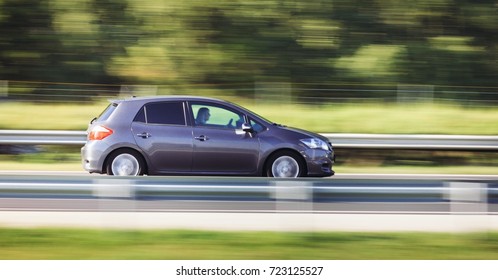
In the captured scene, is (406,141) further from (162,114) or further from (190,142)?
(162,114)

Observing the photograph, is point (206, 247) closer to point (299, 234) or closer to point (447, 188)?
point (299, 234)

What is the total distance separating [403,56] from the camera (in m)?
23.7

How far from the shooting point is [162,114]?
441 inches

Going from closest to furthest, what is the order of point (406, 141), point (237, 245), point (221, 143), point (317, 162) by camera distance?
point (237, 245) < point (221, 143) < point (317, 162) < point (406, 141)

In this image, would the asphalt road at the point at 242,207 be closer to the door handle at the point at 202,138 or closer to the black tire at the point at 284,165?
the door handle at the point at 202,138

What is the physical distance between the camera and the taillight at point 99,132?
1103 centimetres

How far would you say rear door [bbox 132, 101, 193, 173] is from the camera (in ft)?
36.3

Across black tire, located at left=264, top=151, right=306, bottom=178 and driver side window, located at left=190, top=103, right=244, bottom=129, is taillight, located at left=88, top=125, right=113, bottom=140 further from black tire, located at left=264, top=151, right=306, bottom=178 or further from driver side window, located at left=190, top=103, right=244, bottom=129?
black tire, located at left=264, top=151, right=306, bottom=178

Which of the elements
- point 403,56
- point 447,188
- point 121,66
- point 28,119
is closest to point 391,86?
point 403,56

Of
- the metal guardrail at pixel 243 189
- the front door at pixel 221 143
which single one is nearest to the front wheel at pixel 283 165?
the front door at pixel 221 143

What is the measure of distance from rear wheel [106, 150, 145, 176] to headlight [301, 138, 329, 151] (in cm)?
219

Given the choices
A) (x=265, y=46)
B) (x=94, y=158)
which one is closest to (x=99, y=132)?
(x=94, y=158)

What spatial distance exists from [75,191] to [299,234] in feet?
7.71

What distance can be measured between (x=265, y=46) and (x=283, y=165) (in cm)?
1282
